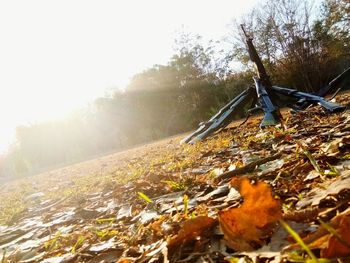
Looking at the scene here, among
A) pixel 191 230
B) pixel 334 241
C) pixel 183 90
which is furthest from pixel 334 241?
pixel 183 90

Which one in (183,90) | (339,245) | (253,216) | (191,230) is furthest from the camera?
(183,90)

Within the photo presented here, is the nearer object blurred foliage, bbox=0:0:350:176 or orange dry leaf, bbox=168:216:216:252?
orange dry leaf, bbox=168:216:216:252

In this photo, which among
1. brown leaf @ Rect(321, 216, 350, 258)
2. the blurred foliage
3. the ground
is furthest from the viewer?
the blurred foliage

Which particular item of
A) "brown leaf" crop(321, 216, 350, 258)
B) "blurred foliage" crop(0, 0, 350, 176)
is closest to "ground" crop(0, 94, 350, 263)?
"brown leaf" crop(321, 216, 350, 258)

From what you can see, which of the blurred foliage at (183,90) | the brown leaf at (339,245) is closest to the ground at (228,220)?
the brown leaf at (339,245)

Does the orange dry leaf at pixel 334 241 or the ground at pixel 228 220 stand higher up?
the orange dry leaf at pixel 334 241

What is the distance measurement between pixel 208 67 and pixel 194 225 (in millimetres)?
27774

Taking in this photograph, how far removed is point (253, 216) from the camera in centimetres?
98

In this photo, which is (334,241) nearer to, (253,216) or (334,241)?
(334,241)

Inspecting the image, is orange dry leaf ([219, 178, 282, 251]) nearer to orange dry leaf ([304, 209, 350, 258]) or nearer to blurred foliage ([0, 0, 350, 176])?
orange dry leaf ([304, 209, 350, 258])

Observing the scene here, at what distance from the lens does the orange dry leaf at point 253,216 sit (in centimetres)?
95

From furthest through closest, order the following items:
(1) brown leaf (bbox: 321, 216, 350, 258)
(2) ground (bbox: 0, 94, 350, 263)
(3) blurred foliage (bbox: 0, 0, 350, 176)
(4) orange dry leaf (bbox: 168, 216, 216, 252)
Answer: (3) blurred foliage (bbox: 0, 0, 350, 176), (4) orange dry leaf (bbox: 168, 216, 216, 252), (2) ground (bbox: 0, 94, 350, 263), (1) brown leaf (bbox: 321, 216, 350, 258)

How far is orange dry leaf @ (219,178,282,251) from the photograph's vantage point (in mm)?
952

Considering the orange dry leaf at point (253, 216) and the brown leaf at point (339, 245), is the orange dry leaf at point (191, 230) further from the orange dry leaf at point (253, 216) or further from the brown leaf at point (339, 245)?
the brown leaf at point (339, 245)
